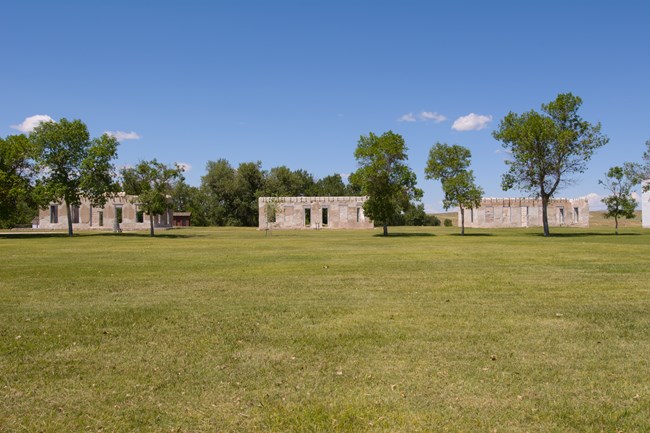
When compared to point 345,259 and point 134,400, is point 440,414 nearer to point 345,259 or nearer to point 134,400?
point 134,400

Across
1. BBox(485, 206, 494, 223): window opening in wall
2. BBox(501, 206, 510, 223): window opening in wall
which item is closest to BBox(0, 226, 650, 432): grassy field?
BBox(485, 206, 494, 223): window opening in wall

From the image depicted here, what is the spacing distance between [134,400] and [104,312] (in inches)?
207

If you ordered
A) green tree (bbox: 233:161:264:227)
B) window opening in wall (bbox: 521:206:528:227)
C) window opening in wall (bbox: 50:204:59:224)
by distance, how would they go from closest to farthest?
window opening in wall (bbox: 50:204:59:224) < window opening in wall (bbox: 521:206:528:227) < green tree (bbox: 233:161:264:227)

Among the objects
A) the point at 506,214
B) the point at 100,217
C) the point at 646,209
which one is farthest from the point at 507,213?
the point at 100,217

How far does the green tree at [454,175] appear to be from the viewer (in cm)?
5947

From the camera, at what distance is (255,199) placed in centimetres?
9875

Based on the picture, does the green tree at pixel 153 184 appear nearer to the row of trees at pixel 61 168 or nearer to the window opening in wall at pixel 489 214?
the row of trees at pixel 61 168

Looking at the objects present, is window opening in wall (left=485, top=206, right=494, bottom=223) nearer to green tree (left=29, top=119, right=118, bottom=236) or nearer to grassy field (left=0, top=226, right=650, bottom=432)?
green tree (left=29, top=119, right=118, bottom=236)

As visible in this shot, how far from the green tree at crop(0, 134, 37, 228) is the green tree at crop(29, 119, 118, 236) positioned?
1.23m

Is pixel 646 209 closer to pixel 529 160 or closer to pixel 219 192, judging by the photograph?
pixel 529 160

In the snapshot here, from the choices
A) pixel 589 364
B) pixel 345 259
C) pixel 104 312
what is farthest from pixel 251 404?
pixel 345 259

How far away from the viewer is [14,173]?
53938 mm

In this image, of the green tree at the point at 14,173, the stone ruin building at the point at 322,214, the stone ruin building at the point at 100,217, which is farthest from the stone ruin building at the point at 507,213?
the green tree at the point at 14,173

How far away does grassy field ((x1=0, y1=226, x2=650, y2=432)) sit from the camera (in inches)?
207
